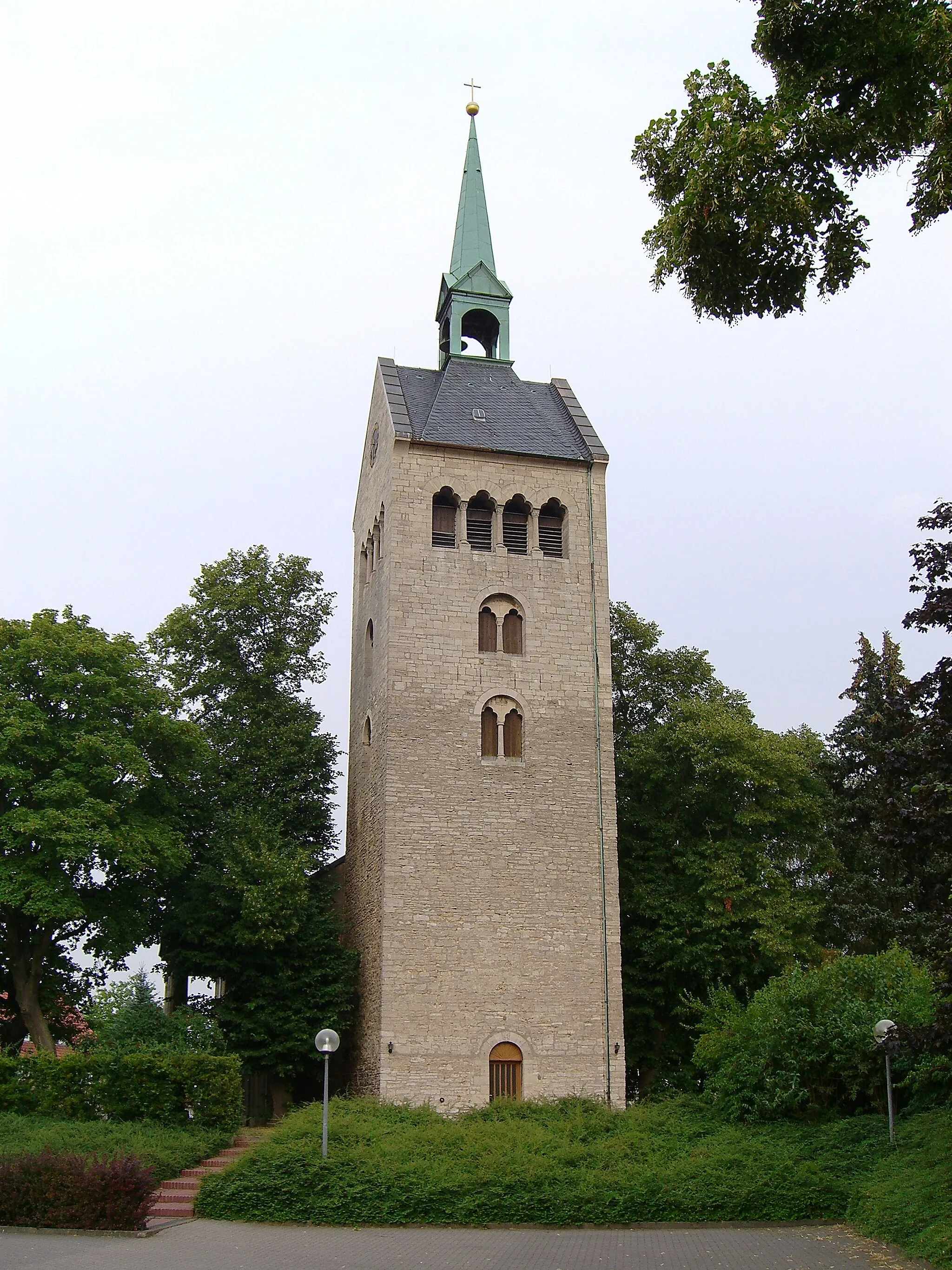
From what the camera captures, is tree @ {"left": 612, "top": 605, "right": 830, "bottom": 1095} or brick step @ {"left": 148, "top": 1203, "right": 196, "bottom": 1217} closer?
brick step @ {"left": 148, "top": 1203, "right": 196, "bottom": 1217}

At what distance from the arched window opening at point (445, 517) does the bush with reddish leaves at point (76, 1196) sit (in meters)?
16.5

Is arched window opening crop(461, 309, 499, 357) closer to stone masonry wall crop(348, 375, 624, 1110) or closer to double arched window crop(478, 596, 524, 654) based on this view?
stone masonry wall crop(348, 375, 624, 1110)

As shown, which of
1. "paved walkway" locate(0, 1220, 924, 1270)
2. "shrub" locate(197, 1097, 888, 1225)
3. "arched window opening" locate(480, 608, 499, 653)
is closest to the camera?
"paved walkway" locate(0, 1220, 924, 1270)

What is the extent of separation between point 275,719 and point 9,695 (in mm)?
7207

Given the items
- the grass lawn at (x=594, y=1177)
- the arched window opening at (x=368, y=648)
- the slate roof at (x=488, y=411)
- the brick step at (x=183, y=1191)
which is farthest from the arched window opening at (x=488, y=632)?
the brick step at (x=183, y=1191)

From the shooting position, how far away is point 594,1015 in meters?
26.2

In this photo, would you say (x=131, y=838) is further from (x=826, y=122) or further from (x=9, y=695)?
(x=826, y=122)

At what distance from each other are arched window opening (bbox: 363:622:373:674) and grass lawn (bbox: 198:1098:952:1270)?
13357 millimetres

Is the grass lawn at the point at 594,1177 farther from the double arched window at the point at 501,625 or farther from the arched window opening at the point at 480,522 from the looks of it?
the arched window opening at the point at 480,522

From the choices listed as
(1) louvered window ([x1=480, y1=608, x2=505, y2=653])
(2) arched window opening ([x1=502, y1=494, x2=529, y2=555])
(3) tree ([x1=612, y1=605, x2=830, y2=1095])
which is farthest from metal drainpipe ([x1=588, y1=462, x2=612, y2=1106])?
(3) tree ([x1=612, y1=605, x2=830, y2=1095])

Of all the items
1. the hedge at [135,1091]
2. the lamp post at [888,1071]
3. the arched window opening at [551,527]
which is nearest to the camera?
the lamp post at [888,1071]

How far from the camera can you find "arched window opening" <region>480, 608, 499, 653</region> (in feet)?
93.8

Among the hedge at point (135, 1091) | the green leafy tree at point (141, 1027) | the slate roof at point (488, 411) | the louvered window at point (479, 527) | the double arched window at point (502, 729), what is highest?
the slate roof at point (488, 411)

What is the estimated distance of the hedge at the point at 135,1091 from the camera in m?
22.3
